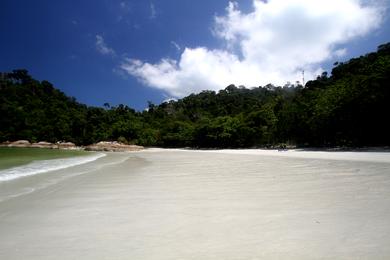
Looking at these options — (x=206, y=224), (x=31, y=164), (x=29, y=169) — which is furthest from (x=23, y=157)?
(x=206, y=224)

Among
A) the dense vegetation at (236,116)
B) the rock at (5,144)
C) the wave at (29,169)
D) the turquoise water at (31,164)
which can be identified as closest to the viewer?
the wave at (29,169)

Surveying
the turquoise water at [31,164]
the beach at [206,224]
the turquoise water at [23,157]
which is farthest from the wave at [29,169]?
the beach at [206,224]

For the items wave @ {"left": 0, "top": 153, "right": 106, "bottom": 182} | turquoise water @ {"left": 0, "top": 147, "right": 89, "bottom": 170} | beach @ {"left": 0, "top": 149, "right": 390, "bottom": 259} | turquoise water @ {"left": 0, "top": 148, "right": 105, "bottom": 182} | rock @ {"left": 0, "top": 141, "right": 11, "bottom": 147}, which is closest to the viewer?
beach @ {"left": 0, "top": 149, "right": 390, "bottom": 259}

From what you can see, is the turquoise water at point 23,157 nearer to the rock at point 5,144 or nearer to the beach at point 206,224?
the beach at point 206,224

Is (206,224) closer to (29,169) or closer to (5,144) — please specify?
(29,169)

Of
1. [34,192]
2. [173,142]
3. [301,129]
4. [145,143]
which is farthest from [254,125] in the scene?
[34,192]

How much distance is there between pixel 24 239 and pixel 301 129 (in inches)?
1656

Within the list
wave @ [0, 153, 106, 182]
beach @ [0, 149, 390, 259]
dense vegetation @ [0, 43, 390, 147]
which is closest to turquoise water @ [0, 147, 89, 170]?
wave @ [0, 153, 106, 182]

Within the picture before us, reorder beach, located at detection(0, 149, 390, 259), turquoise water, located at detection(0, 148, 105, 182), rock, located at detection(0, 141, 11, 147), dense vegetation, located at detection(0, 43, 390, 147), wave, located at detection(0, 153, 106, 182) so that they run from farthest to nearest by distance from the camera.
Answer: rock, located at detection(0, 141, 11, 147) < dense vegetation, located at detection(0, 43, 390, 147) < turquoise water, located at detection(0, 148, 105, 182) < wave, located at detection(0, 153, 106, 182) < beach, located at detection(0, 149, 390, 259)

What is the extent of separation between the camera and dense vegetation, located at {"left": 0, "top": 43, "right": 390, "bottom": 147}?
105 feet

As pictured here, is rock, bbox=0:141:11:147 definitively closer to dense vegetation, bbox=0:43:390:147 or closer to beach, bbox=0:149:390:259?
dense vegetation, bbox=0:43:390:147

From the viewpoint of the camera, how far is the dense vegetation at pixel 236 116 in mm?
32125

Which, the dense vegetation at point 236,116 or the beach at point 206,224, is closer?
the beach at point 206,224

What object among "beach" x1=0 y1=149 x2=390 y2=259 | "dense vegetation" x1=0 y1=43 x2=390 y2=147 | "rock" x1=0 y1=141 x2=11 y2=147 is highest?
"dense vegetation" x1=0 y1=43 x2=390 y2=147
